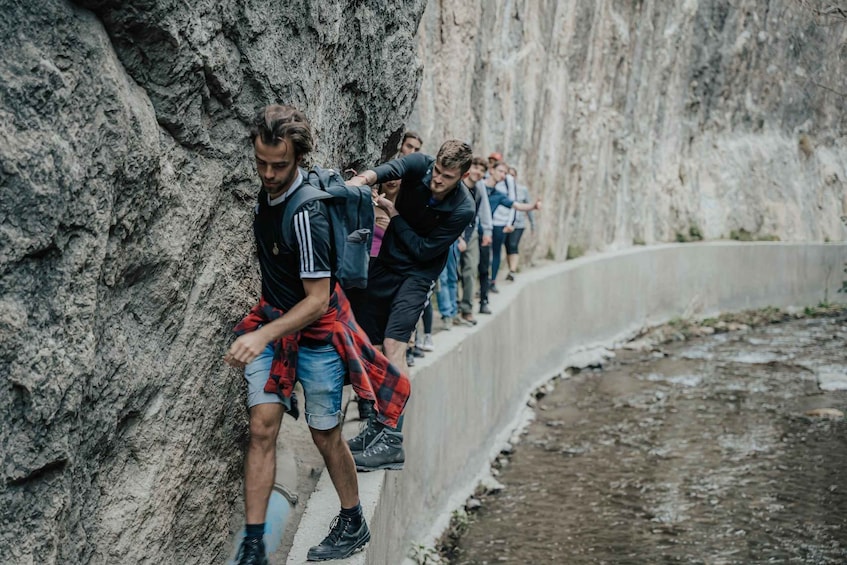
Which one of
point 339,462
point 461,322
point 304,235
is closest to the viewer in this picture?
point 304,235

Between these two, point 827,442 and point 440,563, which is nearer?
point 440,563

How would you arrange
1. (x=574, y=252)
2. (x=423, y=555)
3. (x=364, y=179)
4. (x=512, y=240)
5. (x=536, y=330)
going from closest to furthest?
(x=364, y=179) < (x=423, y=555) < (x=536, y=330) < (x=512, y=240) < (x=574, y=252)

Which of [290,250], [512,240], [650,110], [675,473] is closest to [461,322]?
[675,473]

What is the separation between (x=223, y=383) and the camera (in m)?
4.24

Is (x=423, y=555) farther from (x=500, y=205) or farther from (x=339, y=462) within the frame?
(x=500, y=205)

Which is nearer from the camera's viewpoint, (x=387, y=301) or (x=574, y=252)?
(x=387, y=301)

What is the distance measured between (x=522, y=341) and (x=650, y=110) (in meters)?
12.0

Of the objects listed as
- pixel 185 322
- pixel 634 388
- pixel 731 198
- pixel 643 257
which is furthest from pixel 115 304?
pixel 731 198

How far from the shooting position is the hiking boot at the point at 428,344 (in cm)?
784

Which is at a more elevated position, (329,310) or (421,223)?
(421,223)

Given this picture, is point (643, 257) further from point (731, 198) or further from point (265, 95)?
point (265, 95)

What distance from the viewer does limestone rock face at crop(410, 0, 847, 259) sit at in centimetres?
1431

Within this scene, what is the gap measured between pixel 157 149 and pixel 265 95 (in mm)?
1003

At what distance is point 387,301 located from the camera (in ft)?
19.3
